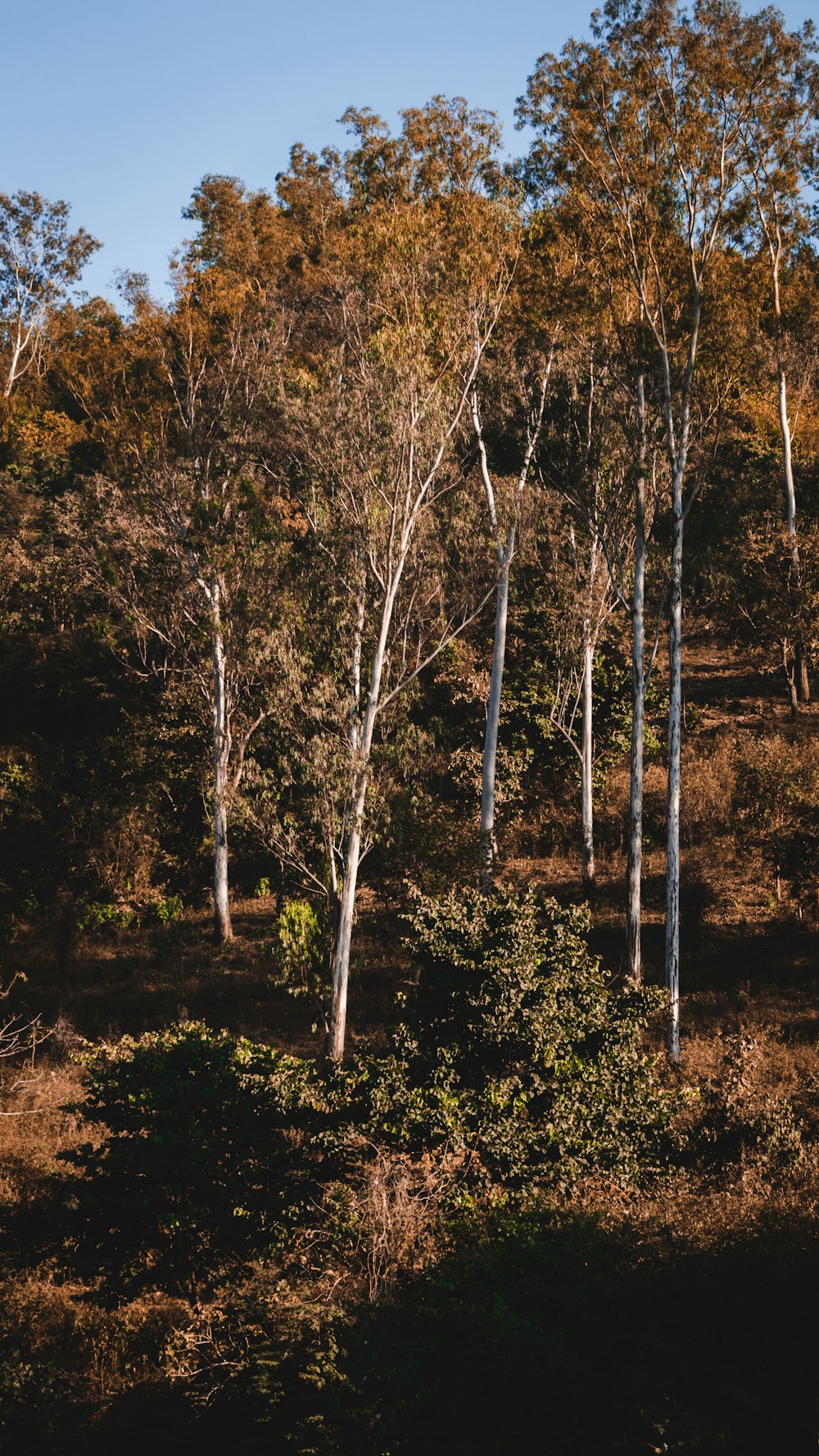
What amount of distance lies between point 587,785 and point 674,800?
19.6 ft

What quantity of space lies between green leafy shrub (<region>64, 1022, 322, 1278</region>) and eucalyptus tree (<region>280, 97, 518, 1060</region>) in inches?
188

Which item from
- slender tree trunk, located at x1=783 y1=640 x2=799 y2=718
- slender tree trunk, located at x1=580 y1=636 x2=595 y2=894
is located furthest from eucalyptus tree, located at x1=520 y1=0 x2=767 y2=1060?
slender tree trunk, located at x1=783 y1=640 x2=799 y2=718

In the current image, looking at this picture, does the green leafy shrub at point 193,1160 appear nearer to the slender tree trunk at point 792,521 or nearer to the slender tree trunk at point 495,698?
the slender tree trunk at point 495,698

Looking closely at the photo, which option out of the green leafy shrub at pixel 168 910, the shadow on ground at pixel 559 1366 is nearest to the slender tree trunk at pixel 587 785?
the green leafy shrub at pixel 168 910

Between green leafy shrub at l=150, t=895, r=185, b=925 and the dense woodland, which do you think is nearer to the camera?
the dense woodland

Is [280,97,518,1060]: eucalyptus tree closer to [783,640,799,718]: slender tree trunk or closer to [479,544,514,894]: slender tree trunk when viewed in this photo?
[479,544,514,894]: slender tree trunk

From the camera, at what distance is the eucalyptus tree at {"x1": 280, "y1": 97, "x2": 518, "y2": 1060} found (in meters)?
18.2

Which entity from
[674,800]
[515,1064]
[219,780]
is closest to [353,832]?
[674,800]

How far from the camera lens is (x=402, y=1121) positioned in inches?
412

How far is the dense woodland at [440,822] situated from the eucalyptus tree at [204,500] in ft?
0.54

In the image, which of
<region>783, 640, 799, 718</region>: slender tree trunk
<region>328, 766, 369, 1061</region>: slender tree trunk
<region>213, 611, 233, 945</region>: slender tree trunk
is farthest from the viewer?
<region>783, 640, 799, 718</region>: slender tree trunk

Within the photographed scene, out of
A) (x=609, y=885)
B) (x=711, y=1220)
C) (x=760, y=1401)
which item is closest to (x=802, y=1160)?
(x=711, y=1220)

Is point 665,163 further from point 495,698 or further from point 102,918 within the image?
point 102,918

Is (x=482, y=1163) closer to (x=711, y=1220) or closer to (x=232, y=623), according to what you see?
(x=711, y=1220)
